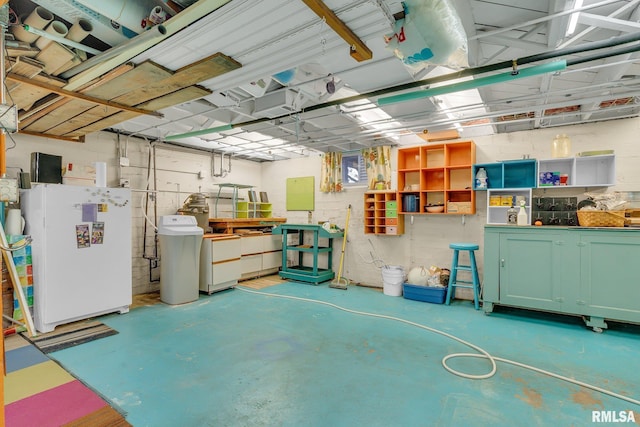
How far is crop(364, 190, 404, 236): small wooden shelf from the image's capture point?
17.1 ft

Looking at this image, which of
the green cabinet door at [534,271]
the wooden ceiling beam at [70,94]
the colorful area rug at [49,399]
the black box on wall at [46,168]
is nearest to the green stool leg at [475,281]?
the green cabinet door at [534,271]

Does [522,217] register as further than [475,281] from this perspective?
No

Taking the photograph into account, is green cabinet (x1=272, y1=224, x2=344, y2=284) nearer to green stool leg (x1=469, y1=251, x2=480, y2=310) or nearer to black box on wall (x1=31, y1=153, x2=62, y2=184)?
green stool leg (x1=469, y1=251, x2=480, y2=310)

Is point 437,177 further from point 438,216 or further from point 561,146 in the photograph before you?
point 561,146

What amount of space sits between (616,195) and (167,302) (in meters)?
6.00

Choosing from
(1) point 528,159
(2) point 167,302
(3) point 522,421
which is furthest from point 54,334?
(1) point 528,159

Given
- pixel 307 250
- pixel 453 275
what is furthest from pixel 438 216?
pixel 307 250

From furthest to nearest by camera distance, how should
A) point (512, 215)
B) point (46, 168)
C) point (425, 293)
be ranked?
point (425, 293)
point (512, 215)
point (46, 168)

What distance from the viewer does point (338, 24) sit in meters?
1.81

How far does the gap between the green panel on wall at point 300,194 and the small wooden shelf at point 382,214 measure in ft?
4.54

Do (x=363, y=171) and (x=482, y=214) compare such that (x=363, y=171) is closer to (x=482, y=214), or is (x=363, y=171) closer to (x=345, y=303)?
(x=482, y=214)

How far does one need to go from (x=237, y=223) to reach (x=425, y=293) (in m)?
3.55

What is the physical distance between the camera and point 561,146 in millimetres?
4094

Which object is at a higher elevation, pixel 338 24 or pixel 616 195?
pixel 338 24
